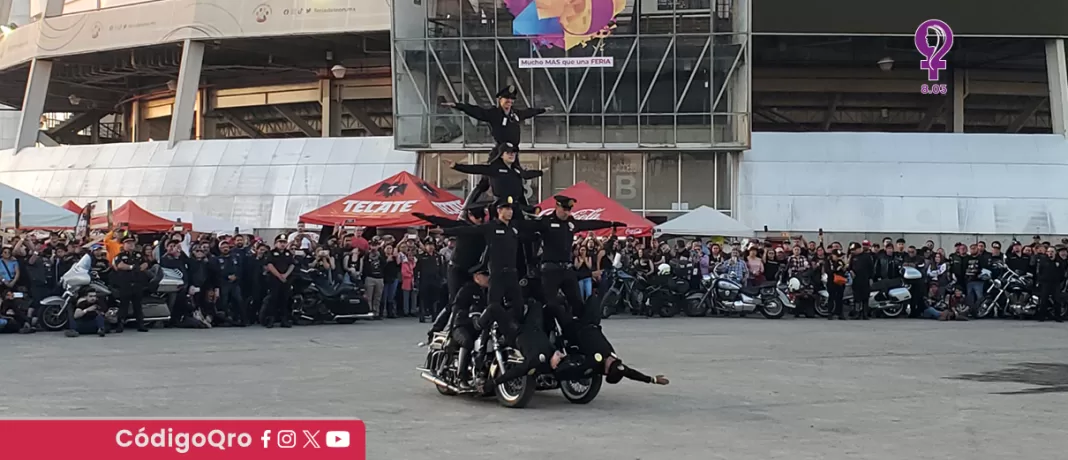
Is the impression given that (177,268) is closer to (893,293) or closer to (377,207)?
(377,207)

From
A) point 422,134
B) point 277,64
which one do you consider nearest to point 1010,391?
point 422,134

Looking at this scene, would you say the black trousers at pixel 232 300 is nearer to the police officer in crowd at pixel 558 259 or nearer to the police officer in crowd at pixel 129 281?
the police officer in crowd at pixel 129 281

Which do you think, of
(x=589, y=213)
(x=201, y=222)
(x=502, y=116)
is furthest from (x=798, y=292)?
(x=201, y=222)

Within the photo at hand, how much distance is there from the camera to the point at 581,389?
400 inches

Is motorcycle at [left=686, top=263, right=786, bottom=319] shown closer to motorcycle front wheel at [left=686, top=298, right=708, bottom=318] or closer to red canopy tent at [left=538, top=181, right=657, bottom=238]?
motorcycle front wheel at [left=686, top=298, right=708, bottom=318]

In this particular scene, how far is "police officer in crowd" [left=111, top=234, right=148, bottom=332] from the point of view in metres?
18.3

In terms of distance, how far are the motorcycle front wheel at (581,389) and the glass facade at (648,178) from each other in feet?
85.6

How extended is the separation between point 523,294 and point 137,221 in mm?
19330

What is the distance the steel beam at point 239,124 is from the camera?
4897cm

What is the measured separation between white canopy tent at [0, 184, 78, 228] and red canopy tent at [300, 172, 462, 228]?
4881 mm

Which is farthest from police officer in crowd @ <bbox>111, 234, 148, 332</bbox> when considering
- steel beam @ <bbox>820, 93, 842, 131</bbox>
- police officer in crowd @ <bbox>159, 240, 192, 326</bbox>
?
steel beam @ <bbox>820, 93, 842, 131</bbox>

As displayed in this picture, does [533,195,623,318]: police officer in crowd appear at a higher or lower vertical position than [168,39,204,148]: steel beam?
lower

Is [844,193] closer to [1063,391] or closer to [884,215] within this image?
[884,215]

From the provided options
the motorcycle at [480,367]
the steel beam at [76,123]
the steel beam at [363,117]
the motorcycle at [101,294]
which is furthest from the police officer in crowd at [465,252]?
the steel beam at [76,123]
